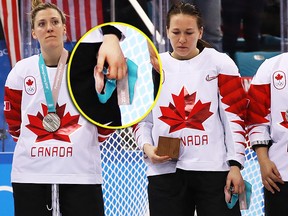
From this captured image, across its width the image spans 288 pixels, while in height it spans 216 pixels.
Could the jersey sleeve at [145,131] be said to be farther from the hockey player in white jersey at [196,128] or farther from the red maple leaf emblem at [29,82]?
the red maple leaf emblem at [29,82]

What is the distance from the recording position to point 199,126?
3.59 meters

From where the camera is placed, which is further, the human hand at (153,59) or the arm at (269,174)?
the arm at (269,174)

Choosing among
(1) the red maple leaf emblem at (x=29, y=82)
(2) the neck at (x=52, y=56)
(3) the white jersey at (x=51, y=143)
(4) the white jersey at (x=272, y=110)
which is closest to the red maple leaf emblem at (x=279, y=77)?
(4) the white jersey at (x=272, y=110)

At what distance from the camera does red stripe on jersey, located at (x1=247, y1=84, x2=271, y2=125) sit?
3562 millimetres

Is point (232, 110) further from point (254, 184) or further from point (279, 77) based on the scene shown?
point (254, 184)

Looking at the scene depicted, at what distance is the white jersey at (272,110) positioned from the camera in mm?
3541

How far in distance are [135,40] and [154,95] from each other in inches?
10.8

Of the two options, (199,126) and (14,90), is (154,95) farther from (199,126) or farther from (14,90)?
(14,90)

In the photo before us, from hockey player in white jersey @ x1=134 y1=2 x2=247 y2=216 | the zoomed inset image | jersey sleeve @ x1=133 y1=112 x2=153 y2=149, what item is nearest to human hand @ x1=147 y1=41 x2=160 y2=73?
the zoomed inset image

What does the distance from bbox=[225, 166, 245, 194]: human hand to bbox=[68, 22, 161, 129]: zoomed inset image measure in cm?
57

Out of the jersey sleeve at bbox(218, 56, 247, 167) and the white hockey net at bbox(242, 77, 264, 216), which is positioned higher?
the jersey sleeve at bbox(218, 56, 247, 167)

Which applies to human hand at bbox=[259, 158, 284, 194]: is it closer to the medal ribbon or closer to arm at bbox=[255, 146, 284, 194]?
arm at bbox=[255, 146, 284, 194]

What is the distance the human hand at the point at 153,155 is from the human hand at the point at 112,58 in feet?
1.81

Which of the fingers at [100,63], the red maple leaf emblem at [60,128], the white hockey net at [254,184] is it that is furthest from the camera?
the white hockey net at [254,184]
